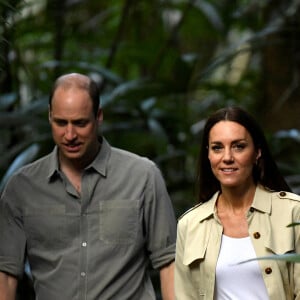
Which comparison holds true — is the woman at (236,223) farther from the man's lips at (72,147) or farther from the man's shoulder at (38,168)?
the man's shoulder at (38,168)

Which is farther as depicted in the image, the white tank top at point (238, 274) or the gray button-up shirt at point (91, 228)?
the gray button-up shirt at point (91, 228)

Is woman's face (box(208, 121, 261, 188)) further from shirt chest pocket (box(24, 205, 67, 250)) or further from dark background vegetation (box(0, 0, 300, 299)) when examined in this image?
dark background vegetation (box(0, 0, 300, 299))

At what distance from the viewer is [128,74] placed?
855 centimetres

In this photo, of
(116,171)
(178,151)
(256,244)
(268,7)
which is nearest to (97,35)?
(268,7)

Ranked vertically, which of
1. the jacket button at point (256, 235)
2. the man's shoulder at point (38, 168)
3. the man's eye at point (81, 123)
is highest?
the man's eye at point (81, 123)

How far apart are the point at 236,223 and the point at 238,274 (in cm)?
19

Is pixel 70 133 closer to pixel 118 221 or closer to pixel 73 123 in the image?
pixel 73 123

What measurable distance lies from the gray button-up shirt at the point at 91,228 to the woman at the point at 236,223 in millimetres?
366

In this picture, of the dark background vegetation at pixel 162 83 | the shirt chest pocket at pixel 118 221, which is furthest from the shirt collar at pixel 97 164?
the dark background vegetation at pixel 162 83

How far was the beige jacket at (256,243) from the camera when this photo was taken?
289cm

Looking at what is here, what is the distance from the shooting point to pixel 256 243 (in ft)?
9.60

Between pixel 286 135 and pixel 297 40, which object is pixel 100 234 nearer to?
pixel 286 135

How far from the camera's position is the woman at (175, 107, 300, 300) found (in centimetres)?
289

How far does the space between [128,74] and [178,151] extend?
3.58 m
